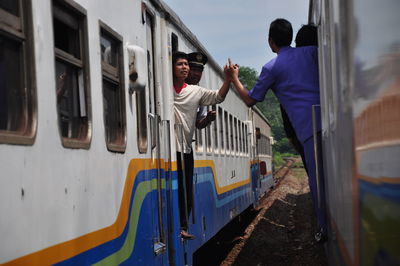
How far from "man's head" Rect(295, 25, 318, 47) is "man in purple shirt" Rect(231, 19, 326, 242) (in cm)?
49

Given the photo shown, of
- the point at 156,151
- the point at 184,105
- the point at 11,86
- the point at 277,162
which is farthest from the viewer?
the point at 277,162

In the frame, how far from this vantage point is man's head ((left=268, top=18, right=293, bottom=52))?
4.81m

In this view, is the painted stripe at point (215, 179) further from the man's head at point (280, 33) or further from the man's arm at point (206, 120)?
the man's head at point (280, 33)

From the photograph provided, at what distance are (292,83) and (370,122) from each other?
266 centimetres

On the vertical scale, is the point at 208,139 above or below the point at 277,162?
above

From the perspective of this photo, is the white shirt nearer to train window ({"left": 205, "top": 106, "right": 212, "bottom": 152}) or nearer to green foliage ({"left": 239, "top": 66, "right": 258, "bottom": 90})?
train window ({"left": 205, "top": 106, "right": 212, "bottom": 152})

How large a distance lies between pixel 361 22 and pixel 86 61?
183cm

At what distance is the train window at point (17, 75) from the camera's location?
2422 millimetres

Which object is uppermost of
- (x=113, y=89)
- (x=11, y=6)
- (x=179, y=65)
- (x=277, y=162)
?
(x=179, y=65)

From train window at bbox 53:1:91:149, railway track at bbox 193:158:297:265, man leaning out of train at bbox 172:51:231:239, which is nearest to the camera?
train window at bbox 53:1:91:149

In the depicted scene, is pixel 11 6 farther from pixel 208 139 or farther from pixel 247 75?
pixel 247 75

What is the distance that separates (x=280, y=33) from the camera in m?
4.84

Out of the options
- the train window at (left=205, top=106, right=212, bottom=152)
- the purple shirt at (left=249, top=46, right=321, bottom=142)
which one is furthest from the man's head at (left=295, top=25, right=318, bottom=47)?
the train window at (left=205, top=106, right=212, bottom=152)

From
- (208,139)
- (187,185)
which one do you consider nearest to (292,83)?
(187,185)
